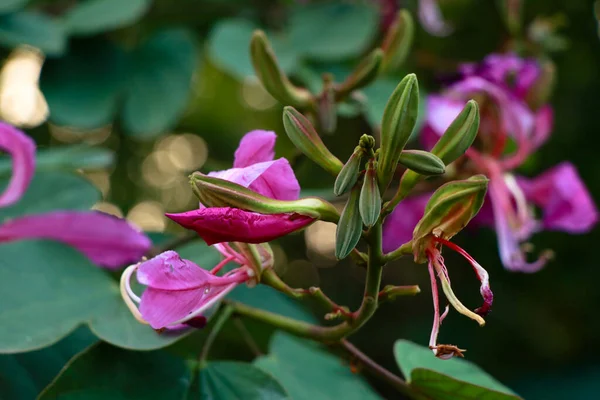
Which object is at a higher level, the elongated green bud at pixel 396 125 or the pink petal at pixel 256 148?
the elongated green bud at pixel 396 125

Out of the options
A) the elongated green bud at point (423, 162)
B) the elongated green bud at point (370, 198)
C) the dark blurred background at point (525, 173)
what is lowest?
the dark blurred background at point (525, 173)

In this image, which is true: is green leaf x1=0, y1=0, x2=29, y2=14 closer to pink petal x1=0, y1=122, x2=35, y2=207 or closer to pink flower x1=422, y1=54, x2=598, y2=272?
pink petal x1=0, y1=122, x2=35, y2=207

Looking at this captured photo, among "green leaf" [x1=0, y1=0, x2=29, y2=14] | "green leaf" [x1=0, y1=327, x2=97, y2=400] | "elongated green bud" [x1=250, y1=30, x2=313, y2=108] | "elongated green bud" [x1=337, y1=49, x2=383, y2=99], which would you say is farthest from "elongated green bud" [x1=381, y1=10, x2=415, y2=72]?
"green leaf" [x1=0, y1=0, x2=29, y2=14]

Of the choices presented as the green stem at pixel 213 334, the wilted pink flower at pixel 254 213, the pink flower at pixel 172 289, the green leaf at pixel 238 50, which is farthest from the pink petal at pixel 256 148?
the green leaf at pixel 238 50

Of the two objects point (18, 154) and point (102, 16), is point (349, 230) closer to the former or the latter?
point (18, 154)

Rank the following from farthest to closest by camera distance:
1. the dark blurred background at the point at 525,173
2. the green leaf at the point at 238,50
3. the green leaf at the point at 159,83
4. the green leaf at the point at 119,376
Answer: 1. the dark blurred background at the point at 525,173
2. the green leaf at the point at 159,83
3. the green leaf at the point at 238,50
4. the green leaf at the point at 119,376

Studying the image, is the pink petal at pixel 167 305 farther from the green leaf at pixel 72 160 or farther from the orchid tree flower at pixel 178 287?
the green leaf at pixel 72 160

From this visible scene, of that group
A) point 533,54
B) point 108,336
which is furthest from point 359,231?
point 533,54
